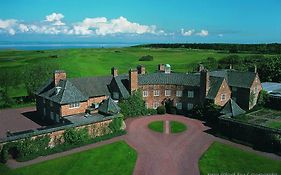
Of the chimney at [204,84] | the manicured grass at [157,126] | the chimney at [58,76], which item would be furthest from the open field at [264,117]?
the chimney at [58,76]

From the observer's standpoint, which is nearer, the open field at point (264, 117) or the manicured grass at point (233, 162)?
the manicured grass at point (233, 162)

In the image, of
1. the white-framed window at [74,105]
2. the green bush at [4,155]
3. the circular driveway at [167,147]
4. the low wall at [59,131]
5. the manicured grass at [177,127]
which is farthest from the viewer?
the white-framed window at [74,105]


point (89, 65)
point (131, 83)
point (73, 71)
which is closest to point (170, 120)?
point (131, 83)

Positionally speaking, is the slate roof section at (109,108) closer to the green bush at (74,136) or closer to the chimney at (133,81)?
the green bush at (74,136)

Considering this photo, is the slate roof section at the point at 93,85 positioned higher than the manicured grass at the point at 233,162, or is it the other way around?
the slate roof section at the point at 93,85

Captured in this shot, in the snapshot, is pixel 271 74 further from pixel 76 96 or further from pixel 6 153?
pixel 6 153

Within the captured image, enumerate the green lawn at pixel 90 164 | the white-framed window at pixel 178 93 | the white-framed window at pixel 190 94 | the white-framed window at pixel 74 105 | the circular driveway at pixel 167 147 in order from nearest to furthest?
the green lawn at pixel 90 164
the circular driveway at pixel 167 147
the white-framed window at pixel 74 105
the white-framed window at pixel 190 94
the white-framed window at pixel 178 93
